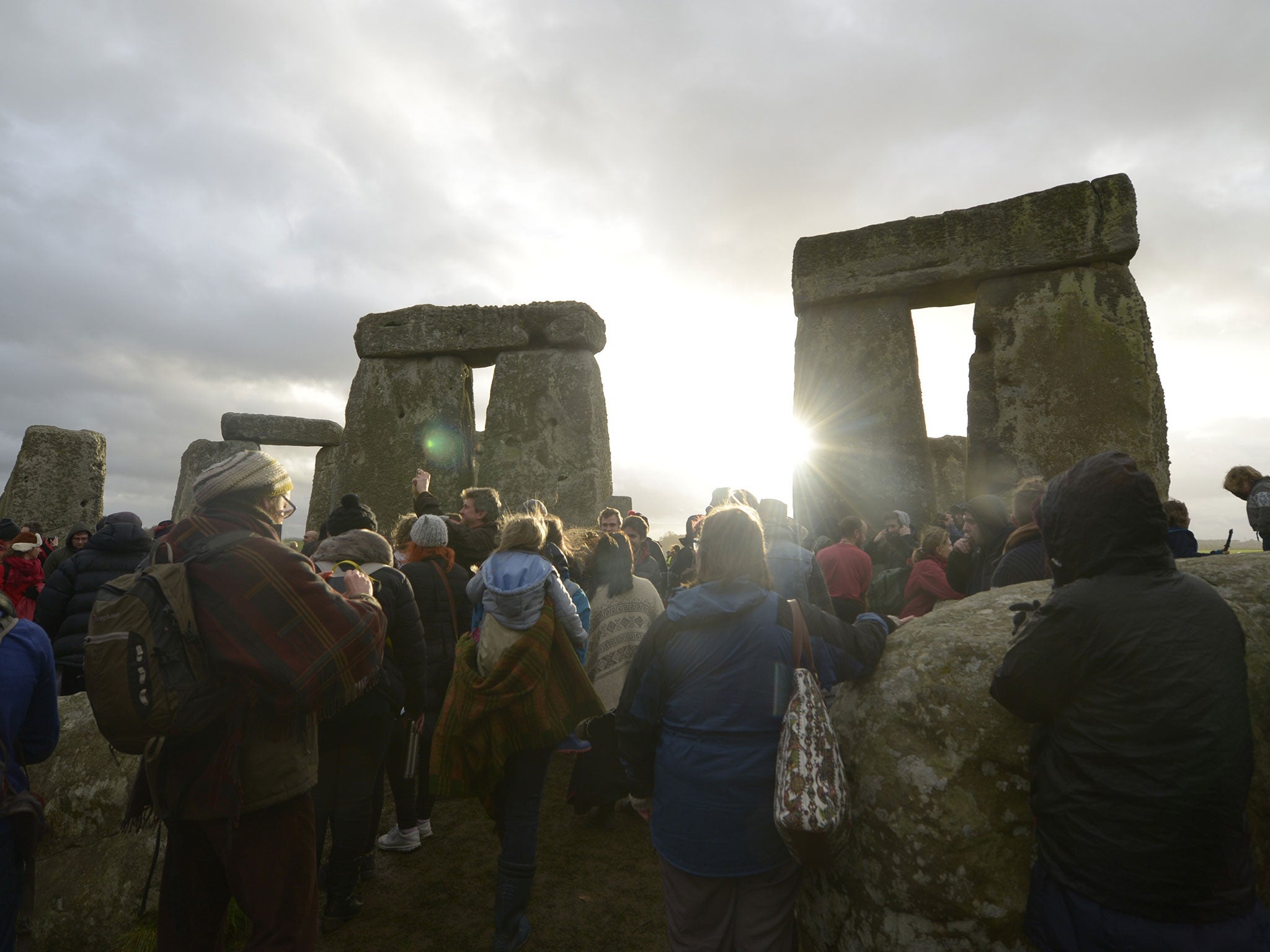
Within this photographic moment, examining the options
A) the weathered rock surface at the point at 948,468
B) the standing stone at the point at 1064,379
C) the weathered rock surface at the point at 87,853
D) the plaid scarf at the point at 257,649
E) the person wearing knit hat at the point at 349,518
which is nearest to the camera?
the plaid scarf at the point at 257,649

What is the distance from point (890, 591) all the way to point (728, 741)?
3.10 m

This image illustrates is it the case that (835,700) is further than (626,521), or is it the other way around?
(626,521)

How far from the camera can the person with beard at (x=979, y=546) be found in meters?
3.40

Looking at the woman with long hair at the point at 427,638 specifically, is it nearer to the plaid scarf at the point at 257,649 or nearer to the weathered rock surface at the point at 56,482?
the plaid scarf at the point at 257,649

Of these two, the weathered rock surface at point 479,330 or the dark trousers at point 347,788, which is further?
the weathered rock surface at point 479,330

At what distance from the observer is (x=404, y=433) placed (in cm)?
796

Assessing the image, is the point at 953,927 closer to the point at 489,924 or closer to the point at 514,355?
the point at 489,924

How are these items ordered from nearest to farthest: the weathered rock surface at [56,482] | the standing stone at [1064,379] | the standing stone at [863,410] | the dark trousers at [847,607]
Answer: the dark trousers at [847,607] → the standing stone at [1064,379] → the standing stone at [863,410] → the weathered rock surface at [56,482]

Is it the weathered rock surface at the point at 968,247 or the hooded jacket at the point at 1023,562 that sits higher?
the weathered rock surface at the point at 968,247

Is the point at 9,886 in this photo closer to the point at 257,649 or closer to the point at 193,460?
the point at 257,649

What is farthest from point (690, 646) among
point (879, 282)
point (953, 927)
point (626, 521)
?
point (879, 282)

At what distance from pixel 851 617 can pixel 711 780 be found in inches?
98.9

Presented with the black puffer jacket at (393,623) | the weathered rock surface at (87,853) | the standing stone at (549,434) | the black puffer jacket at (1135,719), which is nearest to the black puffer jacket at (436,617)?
the black puffer jacket at (393,623)

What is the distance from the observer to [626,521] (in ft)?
15.9
